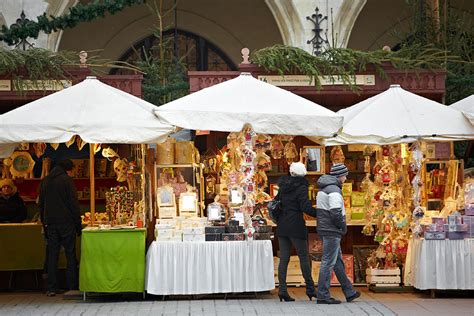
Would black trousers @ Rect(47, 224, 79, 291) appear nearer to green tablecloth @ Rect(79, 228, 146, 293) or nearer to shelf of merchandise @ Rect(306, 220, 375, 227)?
green tablecloth @ Rect(79, 228, 146, 293)

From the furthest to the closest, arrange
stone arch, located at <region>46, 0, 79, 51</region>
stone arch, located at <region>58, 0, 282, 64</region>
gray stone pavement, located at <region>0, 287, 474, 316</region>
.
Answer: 1. stone arch, located at <region>58, 0, 282, 64</region>
2. stone arch, located at <region>46, 0, 79, 51</region>
3. gray stone pavement, located at <region>0, 287, 474, 316</region>

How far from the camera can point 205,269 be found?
1323 cm

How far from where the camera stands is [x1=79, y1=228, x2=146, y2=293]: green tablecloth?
13.4 meters

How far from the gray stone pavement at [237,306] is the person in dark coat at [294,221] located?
0.99 ft

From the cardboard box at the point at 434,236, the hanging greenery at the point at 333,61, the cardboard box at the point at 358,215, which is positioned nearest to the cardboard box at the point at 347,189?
the cardboard box at the point at 358,215

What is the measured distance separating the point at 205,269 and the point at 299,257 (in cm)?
112

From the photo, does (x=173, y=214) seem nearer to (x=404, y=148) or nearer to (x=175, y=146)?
(x=175, y=146)

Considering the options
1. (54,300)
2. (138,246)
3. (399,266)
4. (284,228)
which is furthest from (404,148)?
(54,300)

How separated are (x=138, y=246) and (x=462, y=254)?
3.93 m

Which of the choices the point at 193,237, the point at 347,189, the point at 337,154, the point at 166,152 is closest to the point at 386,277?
the point at 347,189

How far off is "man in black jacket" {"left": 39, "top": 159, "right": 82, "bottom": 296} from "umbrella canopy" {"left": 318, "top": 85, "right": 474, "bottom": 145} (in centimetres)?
340

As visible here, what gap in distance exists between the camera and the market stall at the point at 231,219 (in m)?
13.2

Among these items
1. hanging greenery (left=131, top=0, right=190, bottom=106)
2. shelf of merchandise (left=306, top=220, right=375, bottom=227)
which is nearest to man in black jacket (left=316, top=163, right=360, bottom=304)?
shelf of merchandise (left=306, top=220, right=375, bottom=227)

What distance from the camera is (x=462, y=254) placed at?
13586 millimetres
